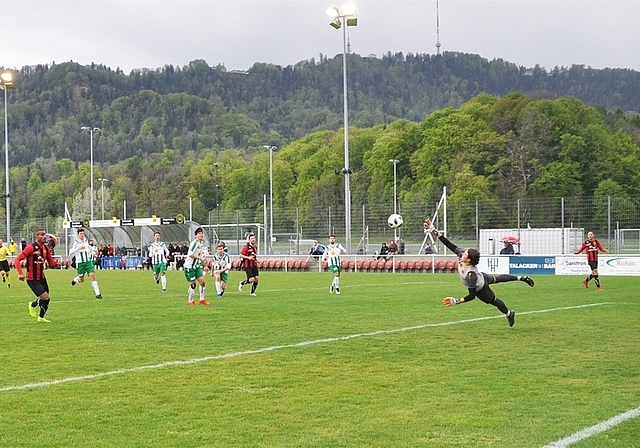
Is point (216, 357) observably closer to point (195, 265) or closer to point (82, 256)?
point (195, 265)

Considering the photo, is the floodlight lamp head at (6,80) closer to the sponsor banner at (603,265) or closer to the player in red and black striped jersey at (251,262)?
the player in red and black striped jersey at (251,262)

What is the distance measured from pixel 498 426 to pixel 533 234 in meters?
38.0

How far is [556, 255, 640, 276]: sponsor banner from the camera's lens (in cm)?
3778

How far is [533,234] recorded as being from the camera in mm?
44719

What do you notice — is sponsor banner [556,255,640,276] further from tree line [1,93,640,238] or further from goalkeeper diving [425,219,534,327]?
goalkeeper diving [425,219,534,327]

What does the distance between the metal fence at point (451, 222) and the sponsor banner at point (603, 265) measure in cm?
408

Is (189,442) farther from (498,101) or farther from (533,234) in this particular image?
(498,101)

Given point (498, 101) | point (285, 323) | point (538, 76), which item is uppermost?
point (538, 76)

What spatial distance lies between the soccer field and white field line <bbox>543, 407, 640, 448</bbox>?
26mm

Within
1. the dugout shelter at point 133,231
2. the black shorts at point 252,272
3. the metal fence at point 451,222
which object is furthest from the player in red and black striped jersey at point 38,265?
the dugout shelter at point 133,231

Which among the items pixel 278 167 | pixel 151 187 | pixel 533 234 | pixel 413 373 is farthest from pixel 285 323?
pixel 151 187

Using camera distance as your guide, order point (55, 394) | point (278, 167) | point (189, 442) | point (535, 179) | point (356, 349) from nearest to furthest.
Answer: point (189, 442), point (55, 394), point (356, 349), point (535, 179), point (278, 167)

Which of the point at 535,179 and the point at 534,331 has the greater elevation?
the point at 535,179

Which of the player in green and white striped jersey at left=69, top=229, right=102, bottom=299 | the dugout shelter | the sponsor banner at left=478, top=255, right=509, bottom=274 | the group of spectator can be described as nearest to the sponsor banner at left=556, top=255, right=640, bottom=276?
the sponsor banner at left=478, top=255, right=509, bottom=274
